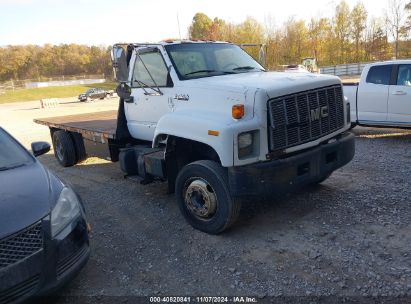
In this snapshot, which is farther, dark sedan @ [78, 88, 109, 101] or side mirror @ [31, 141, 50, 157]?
dark sedan @ [78, 88, 109, 101]

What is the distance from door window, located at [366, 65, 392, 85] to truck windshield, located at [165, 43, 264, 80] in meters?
4.46

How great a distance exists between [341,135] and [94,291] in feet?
11.5

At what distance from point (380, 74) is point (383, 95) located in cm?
55

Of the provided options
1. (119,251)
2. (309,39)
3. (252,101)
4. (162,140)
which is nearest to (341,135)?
(252,101)

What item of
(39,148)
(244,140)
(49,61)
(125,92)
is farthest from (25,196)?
(49,61)

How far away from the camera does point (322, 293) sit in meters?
3.25

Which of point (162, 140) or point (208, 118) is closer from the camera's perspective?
point (208, 118)

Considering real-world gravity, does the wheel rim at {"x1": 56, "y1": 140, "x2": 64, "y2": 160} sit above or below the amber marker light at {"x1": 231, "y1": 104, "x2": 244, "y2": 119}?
below

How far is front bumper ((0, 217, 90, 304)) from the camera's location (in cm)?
279

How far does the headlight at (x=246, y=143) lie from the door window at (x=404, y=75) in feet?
20.2

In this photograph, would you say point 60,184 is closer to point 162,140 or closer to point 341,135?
point 162,140

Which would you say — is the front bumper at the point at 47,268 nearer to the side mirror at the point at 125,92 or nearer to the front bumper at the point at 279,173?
the front bumper at the point at 279,173

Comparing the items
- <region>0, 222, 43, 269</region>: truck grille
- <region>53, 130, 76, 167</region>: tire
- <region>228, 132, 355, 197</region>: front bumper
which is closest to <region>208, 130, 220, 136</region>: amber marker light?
<region>228, 132, 355, 197</region>: front bumper

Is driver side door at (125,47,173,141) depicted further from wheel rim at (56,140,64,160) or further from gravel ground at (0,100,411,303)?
wheel rim at (56,140,64,160)
